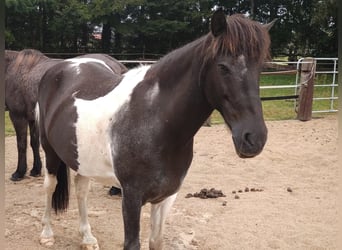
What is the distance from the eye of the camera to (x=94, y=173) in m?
2.46

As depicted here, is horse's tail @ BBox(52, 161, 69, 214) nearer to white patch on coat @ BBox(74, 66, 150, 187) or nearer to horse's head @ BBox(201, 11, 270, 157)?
white patch on coat @ BBox(74, 66, 150, 187)

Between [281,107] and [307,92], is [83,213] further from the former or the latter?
[281,107]

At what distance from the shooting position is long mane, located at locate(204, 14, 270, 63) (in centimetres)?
170

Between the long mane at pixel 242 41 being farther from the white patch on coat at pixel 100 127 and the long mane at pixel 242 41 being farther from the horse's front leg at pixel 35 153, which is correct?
the horse's front leg at pixel 35 153

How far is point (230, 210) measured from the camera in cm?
381

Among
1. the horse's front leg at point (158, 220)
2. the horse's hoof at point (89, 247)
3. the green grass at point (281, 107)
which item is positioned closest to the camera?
the horse's front leg at point (158, 220)

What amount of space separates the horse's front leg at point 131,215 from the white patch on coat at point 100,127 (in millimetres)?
181

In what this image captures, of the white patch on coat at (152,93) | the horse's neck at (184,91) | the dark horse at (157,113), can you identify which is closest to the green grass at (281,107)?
the dark horse at (157,113)

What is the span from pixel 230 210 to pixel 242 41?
2443 mm

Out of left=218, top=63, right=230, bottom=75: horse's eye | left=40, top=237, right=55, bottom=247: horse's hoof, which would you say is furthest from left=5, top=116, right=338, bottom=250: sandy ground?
left=218, top=63, right=230, bottom=75: horse's eye

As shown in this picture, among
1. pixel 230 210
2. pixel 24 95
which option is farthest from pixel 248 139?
pixel 24 95

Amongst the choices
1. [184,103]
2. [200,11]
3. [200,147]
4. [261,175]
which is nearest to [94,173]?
[184,103]

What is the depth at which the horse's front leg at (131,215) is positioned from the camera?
2133 mm

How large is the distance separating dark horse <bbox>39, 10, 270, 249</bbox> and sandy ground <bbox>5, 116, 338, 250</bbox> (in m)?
0.87
